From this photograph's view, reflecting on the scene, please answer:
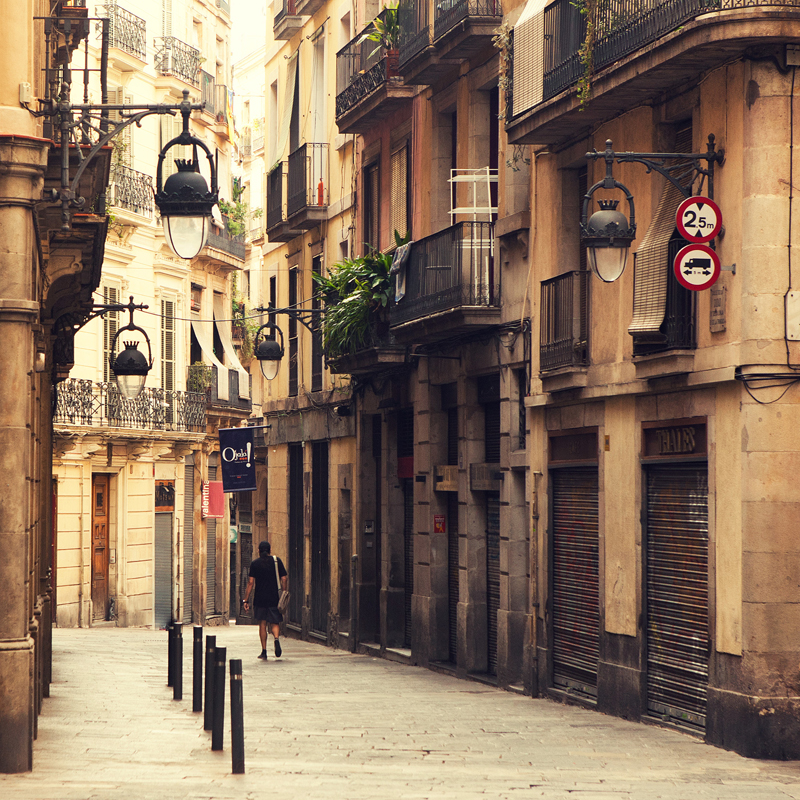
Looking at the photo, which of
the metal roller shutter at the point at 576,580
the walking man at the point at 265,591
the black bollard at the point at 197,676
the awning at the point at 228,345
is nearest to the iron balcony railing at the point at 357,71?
the walking man at the point at 265,591

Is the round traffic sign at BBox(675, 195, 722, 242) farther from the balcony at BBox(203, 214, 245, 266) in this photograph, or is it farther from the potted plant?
the balcony at BBox(203, 214, 245, 266)

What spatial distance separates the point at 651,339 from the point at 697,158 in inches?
82.1

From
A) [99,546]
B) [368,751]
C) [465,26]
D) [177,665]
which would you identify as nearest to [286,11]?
[99,546]

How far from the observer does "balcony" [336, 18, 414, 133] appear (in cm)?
2494

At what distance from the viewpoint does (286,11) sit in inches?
1324

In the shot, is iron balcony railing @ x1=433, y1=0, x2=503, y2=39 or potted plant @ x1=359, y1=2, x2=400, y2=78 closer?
iron balcony railing @ x1=433, y1=0, x2=503, y2=39

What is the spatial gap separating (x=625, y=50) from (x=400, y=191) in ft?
35.6

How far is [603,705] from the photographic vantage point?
16969mm

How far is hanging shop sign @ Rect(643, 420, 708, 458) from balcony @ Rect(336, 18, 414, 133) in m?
10.5

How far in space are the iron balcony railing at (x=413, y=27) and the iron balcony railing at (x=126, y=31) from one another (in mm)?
15771

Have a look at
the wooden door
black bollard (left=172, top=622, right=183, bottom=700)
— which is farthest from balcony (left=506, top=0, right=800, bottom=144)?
the wooden door

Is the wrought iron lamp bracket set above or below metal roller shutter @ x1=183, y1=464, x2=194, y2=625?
above

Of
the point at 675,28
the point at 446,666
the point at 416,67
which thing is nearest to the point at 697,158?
the point at 675,28

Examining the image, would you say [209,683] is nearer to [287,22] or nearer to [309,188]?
[309,188]
